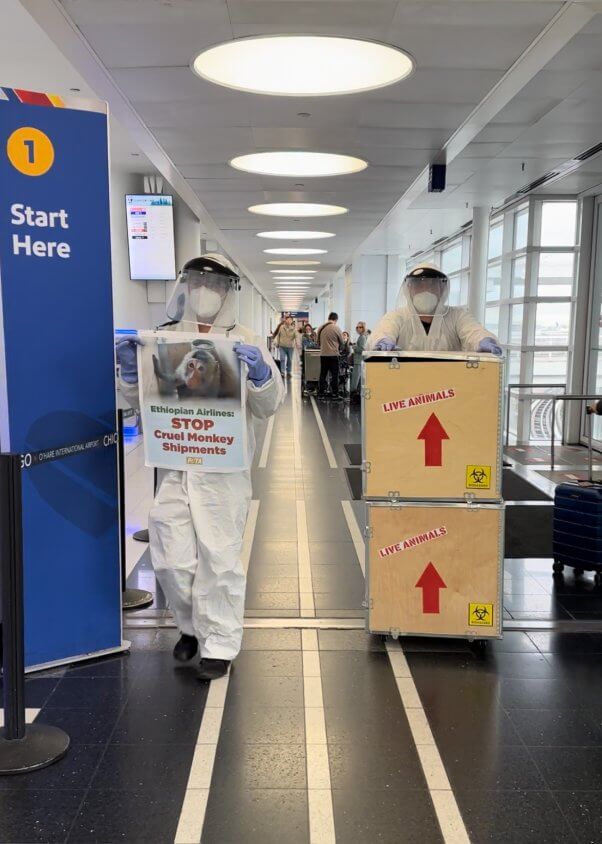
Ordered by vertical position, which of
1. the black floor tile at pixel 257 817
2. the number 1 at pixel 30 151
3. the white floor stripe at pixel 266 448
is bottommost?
the white floor stripe at pixel 266 448

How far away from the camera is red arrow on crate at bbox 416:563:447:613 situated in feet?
12.8

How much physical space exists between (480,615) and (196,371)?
198 cm

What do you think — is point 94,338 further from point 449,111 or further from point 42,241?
point 449,111

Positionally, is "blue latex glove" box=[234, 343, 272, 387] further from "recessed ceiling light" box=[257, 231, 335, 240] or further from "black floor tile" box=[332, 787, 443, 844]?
"recessed ceiling light" box=[257, 231, 335, 240]

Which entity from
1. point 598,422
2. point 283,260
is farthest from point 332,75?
point 283,260

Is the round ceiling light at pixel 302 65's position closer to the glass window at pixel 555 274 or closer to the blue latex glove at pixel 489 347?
the blue latex glove at pixel 489 347

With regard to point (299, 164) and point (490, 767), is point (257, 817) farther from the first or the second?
point (299, 164)

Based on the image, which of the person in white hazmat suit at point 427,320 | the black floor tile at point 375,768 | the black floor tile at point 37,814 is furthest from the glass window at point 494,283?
the black floor tile at point 37,814

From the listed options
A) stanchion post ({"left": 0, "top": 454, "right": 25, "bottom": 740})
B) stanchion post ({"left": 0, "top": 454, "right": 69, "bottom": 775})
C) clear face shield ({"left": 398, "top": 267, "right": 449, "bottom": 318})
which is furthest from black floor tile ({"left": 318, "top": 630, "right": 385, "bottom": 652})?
clear face shield ({"left": 398, "top": 267, "right": 449, "bottom": 318})

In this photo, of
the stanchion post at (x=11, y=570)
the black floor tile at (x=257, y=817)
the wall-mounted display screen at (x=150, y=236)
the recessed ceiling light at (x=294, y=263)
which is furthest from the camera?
the recessed ceiling light at (x=294, y=263)

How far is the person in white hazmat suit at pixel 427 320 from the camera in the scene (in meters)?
4.57

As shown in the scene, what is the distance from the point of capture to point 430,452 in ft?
12.6

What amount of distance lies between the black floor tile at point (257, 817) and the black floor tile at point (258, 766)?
0.04 meters

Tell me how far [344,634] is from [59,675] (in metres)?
1.55
